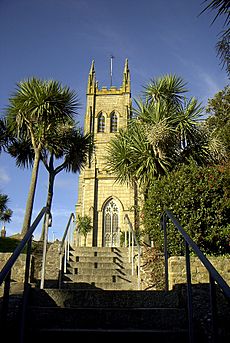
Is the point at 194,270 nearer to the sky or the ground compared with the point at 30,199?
nearer to the ground

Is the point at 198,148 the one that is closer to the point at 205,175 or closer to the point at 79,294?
the point at 205,175

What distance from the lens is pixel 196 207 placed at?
8.19 meters

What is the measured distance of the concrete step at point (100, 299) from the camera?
416 centimetres

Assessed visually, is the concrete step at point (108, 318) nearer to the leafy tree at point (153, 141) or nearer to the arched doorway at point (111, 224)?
the leafy tree at point (153, 141)

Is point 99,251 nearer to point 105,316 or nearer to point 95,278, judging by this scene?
point 95,278

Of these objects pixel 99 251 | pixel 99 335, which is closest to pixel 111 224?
pixel 99 251

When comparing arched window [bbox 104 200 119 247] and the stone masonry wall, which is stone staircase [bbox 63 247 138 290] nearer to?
the stone masonry wall

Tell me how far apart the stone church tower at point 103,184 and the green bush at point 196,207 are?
15093mm

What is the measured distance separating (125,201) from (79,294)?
26078 mm

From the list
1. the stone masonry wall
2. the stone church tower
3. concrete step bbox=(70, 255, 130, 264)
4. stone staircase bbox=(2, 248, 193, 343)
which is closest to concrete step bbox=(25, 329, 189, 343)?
stone staircase bbox=(2, 248, 193, 343)

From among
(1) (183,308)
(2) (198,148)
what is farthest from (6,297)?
(2) (198,148)

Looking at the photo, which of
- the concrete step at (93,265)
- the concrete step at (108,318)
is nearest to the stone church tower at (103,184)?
the concrete step at (93,265)

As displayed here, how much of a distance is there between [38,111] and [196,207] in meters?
6.61

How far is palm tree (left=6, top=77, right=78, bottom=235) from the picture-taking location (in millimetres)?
12312
